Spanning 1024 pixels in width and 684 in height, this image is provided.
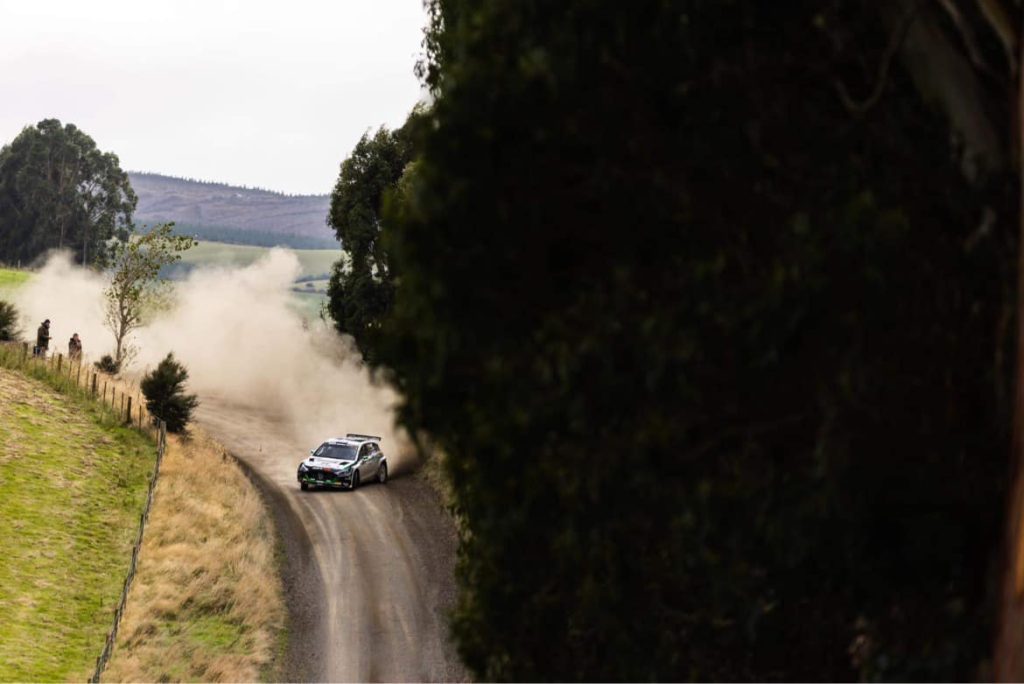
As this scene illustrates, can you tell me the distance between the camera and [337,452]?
4238 centimetres

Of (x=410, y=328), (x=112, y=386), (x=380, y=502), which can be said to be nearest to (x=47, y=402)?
(x=112, y=386)

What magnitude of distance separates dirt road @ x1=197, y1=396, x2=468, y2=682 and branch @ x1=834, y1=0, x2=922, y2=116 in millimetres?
19357

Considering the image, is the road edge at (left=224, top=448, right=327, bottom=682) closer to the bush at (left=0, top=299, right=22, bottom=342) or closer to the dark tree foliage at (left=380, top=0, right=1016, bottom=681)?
the bush at (left=0, top=299, right=22, bottom=342)

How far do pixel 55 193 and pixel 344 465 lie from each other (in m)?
84.0

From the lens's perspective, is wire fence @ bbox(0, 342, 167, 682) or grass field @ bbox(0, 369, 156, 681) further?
wire fence @ bbox(0, 342, 167, 682)

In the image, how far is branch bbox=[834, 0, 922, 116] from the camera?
983 cm

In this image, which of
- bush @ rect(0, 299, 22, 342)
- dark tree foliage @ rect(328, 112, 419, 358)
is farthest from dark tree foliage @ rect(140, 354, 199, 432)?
bush @ rect(0, 299, 22, 342)

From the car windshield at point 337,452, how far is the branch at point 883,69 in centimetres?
3336

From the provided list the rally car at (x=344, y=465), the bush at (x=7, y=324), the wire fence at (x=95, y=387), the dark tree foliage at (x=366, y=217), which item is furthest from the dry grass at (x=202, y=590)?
the bush at (x=7, y=324)

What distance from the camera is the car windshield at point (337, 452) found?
42.1 metres

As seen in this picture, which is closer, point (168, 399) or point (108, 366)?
point (168, 399)

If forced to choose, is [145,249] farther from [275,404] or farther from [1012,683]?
[1012,683]

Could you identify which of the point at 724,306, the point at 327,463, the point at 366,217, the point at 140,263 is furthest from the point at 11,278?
the point at 724,306

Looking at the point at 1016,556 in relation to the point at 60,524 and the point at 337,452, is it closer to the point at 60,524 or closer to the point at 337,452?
the point at 60,524
